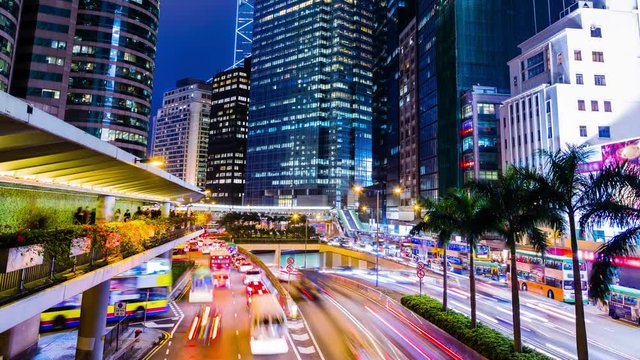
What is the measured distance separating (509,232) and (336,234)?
89.8 m

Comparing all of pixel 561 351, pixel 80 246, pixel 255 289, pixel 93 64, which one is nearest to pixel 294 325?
pixel 255 289

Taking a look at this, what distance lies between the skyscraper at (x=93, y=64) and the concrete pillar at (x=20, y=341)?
2225 inches

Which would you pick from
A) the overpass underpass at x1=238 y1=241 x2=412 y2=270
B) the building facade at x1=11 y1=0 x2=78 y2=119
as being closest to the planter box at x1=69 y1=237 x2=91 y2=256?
the overpass underpass at x1=238 y1=241 x2=412 y2=270

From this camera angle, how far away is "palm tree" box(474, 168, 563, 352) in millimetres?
16719

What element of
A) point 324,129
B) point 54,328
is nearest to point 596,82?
point 54,328

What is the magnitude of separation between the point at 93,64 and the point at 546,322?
86.6 metres

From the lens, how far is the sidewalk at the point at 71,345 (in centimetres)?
2005

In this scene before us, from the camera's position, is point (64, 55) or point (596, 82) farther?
point (64, 55)

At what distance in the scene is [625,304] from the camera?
30.4 metres

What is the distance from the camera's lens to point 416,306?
28.4 metres

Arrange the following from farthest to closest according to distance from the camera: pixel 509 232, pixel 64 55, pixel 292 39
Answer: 1. pixel 292 39
2. pixel 64 55
3. pixel 509 232

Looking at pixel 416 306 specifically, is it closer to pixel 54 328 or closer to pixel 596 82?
pixel 54 328

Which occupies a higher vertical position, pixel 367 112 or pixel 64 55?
pixel 367 112

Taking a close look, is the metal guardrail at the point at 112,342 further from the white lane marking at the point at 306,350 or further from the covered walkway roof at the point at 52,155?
the white lane marking at the point at 306,350
